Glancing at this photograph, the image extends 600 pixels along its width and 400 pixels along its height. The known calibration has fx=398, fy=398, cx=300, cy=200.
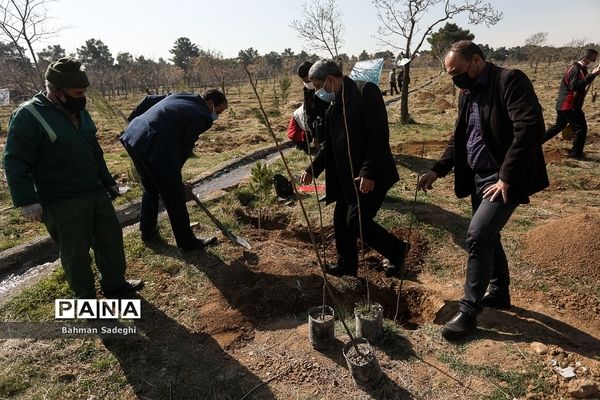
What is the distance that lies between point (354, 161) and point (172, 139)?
1507mm

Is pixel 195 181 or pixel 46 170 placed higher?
pixel 46 170

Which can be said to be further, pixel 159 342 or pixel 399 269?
pixel 399 269

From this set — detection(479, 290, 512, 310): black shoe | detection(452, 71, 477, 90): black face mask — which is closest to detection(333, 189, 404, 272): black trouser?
detection(479, 290, 512, 310): black shoe

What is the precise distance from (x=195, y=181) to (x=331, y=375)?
5.46m

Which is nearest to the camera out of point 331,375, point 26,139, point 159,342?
point 331,375

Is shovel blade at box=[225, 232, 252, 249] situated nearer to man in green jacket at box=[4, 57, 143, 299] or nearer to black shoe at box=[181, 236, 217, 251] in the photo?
black shoe at box=[181, 236, 217, 251]

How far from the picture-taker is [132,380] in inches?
91.6

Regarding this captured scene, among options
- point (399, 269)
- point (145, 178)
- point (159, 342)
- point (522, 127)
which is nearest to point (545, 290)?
point (399, 269)

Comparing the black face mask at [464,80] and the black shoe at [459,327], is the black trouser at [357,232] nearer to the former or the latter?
the black shoe at [459,327]

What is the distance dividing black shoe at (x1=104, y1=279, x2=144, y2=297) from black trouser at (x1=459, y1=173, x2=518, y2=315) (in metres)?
2.41

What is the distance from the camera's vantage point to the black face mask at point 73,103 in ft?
8.45

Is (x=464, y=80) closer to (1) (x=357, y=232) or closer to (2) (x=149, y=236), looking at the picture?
(1) (x=357, y=232)

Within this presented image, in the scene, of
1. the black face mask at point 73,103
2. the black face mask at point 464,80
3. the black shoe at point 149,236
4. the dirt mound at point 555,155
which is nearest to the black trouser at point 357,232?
the black face mask at point 464,80

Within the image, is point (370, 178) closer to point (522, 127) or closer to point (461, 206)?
point (522, 127)
